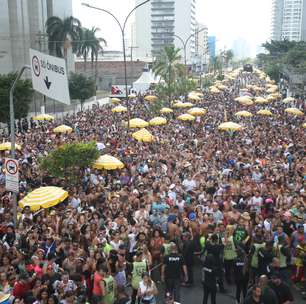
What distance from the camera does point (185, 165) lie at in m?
16.4

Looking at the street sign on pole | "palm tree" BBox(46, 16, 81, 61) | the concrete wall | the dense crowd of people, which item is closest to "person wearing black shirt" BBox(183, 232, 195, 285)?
the dense crowd of people

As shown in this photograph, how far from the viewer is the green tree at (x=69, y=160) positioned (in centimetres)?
1378

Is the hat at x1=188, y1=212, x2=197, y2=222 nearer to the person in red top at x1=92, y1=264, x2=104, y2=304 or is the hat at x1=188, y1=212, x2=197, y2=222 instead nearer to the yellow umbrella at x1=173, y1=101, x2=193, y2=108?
the person in red top at x1=92, y1=264, x2=104, y2=304

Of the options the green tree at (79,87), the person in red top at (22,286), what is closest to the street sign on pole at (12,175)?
the person in red top at (22,286)

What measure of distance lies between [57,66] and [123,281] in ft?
14.8

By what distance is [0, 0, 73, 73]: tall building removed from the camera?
38625 millimetres

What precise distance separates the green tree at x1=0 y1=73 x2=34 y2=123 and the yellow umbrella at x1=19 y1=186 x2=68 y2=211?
1751cm

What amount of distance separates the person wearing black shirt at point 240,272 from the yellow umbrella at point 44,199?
449 cm

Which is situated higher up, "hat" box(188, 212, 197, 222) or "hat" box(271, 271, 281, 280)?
"hat" box(271, 271, 281, 280)

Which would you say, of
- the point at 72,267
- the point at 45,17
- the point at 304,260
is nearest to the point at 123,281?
the point at 72,267

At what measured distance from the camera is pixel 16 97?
90.9 feet

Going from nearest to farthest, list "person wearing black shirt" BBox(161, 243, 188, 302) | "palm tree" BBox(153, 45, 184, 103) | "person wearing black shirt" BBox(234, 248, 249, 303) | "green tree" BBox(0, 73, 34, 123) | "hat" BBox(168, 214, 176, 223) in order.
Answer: "person wearing black shirt" BBox(161, 243, 188, 302), "person wearing black shirt" BBox(234, 248, 249, 303), "hat" BBox(168, 214, 176, 223), "green tree" BBox(0, 73, 34, 123), "palm tree" BBox(153, 45, 184, 103)

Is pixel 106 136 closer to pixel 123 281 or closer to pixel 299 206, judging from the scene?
pixel 299 206

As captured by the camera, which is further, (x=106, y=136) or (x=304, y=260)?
(x=106, y=136)
